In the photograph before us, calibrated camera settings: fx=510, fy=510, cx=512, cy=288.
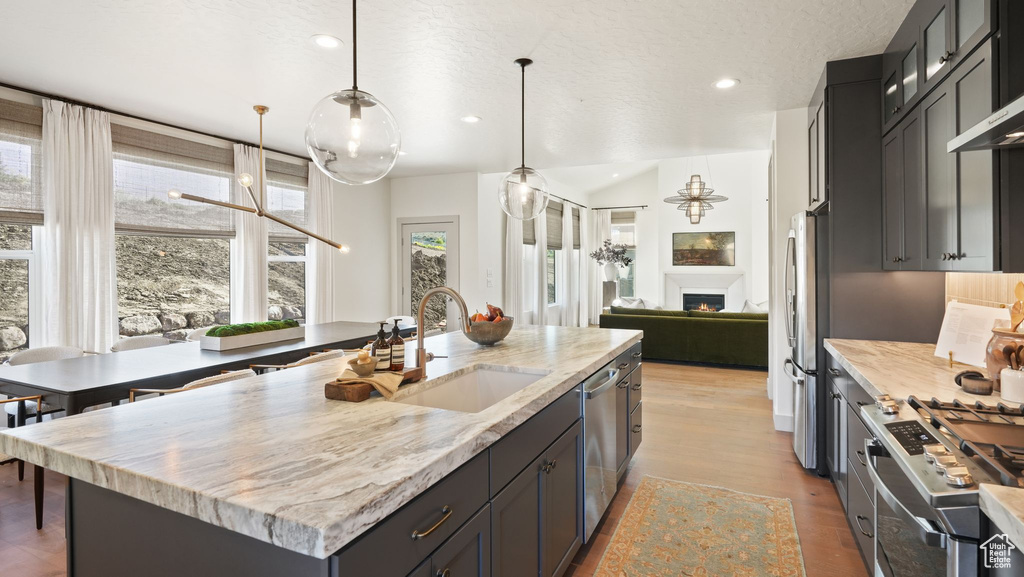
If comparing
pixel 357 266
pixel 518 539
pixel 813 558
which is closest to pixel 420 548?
Answer: pixel 518 539

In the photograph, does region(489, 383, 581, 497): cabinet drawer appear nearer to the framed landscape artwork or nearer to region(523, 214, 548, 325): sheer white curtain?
region(523, 214, 548, 325): sheer white curtain

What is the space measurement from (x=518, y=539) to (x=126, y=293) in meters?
4.46

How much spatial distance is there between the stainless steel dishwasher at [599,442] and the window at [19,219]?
412cm

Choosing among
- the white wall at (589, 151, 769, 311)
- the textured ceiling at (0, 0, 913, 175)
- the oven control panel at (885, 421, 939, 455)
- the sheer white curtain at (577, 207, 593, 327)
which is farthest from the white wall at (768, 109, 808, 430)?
the sheer white curtain at (577, 207, 593, 327)

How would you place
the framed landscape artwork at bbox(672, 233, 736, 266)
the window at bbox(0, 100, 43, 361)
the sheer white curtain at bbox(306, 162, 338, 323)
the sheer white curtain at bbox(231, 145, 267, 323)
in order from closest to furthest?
1. the window at bbox(0, 100, 43, 361)
2. the sheer white curtain at bbox(231, 145, 267, 323)
3. the sheer white curtain at bbox(306, 162, 338, 323)
4. the framed landscape artwork at bbox(672, 233, 736, 266)

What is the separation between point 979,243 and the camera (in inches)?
72.2

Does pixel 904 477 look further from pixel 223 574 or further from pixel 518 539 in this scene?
pixel 223 574

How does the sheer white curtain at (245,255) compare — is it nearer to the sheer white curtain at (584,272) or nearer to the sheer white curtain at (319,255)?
the sheer white curtain at (319,255)

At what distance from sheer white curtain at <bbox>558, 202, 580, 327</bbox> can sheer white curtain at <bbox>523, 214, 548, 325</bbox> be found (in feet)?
3.34

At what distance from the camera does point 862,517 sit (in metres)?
2.00

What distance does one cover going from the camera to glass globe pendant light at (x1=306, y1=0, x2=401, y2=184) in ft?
5.92

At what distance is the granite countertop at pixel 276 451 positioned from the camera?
0.91 metres

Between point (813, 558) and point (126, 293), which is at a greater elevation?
point (126, 293)

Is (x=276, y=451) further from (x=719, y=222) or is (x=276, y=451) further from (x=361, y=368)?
(x=719, y=222)
